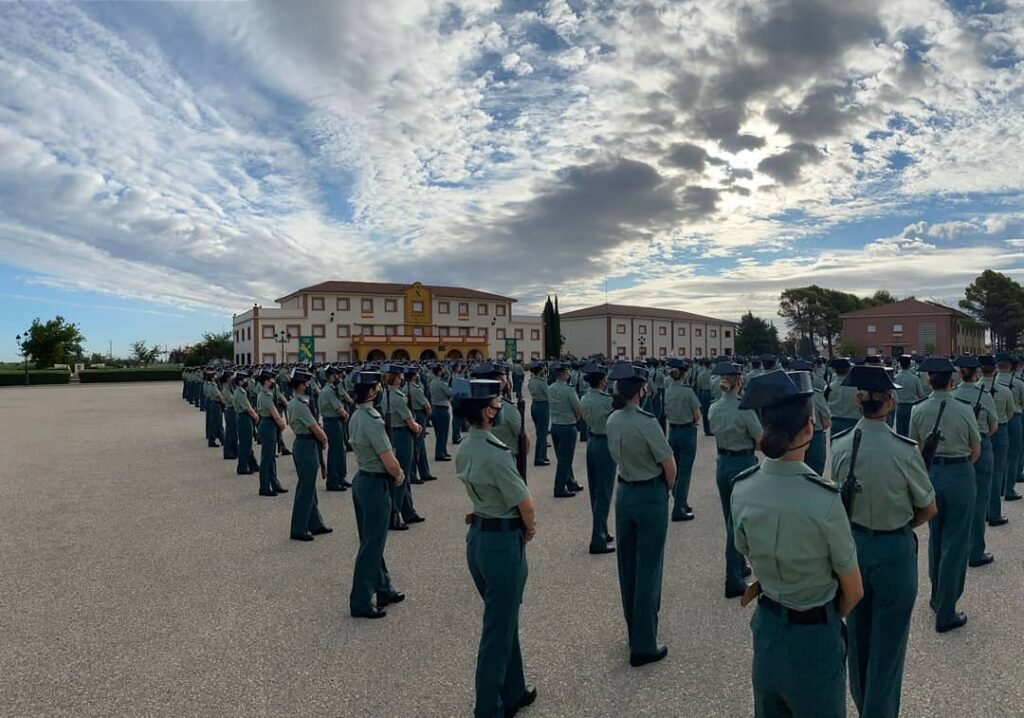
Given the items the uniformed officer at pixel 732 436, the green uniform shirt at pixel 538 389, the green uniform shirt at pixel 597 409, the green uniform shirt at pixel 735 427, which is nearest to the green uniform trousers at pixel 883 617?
the uniformed officer at pixel 732 436

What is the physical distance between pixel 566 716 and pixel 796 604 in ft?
6.49

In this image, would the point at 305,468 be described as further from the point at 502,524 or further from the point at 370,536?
the point at 502,524

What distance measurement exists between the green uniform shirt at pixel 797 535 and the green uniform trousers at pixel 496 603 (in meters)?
1.57

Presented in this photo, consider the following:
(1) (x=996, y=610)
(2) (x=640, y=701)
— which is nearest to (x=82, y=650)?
(2) (x=640, y=701)

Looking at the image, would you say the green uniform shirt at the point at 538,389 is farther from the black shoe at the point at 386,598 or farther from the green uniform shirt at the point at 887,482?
the green uniform shirt at the point at 887,482

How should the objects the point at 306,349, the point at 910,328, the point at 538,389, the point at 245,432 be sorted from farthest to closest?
the point at 910,328
the point at 306,349
the point at 538,389
the point at 245,432

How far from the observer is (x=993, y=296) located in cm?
6612

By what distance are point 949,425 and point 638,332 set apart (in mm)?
72582

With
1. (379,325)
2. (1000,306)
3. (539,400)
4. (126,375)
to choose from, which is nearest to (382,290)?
(379,325)

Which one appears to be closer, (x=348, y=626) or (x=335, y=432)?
(x=348, y=626)

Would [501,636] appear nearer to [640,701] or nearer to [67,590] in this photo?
[640,701]

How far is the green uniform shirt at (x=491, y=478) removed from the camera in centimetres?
387

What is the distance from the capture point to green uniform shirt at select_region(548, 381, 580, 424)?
34.5ft

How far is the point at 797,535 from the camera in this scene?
2.63 metres
